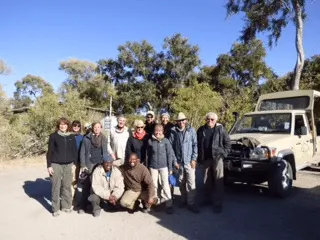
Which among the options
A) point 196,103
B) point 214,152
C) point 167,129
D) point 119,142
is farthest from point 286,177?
point 196,103

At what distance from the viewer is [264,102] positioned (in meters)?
9.93

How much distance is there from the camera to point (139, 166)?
6.34 meters

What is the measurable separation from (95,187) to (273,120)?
4.79 m

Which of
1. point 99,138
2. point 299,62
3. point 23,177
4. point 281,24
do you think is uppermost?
point 281,24

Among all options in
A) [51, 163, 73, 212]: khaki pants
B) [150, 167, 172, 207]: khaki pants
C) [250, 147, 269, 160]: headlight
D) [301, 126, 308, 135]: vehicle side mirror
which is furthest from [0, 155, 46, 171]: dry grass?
[301, 126, 308, 135]: vehicle side mirror

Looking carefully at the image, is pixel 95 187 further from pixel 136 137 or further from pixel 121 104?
pixel 121 104

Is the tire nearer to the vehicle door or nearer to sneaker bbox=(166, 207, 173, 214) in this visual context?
the vehicle door

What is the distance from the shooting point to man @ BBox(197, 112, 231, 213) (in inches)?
257

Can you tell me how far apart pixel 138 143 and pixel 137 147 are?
82 millimetres

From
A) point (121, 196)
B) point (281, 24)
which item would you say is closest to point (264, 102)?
point (121, 196)

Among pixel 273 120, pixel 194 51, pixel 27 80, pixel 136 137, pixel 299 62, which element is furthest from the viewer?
pixel 27 80

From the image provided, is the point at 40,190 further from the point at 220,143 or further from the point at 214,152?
the point at 220,143

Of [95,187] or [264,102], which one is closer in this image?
[95,187]

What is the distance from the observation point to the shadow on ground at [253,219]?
524cm
